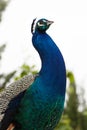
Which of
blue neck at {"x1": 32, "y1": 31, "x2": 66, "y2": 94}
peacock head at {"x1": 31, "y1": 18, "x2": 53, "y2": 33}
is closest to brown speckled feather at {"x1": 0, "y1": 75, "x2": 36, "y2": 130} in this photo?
blue neck at {"x1": 32, "y1": 31, "x2": 66, "y2": 94}

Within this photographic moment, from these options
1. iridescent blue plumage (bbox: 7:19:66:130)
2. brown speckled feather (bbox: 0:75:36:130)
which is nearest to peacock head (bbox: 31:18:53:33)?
iridescent blue plumage (bbox: 7:19:66:130)

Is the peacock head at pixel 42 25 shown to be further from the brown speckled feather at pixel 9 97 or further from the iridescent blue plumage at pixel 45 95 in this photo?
the brown speckled feather at pixel 9 97

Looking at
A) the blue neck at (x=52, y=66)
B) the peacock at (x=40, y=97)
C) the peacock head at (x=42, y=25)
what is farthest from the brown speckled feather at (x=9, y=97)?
the peacock head at (x=42, y=25)

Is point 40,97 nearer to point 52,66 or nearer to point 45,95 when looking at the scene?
point 45,95

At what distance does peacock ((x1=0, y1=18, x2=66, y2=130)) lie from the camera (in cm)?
399

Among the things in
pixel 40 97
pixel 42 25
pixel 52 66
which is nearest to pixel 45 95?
pixel 40 97

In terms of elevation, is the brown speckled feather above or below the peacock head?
below

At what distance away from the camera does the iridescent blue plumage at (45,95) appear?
157 inches

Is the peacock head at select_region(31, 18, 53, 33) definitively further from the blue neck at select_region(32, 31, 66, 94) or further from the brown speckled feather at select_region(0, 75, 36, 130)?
the brown speckled feather at select_region(0, 75, 36, 130)

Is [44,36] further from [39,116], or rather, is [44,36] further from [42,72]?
[39,116]

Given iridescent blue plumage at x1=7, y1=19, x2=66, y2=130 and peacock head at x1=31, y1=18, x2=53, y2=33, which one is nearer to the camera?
iridescent blue plumage at x1=7, y1=19, x2=66, y2=130

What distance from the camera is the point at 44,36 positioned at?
13.9ft

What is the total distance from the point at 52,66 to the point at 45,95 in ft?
0.78

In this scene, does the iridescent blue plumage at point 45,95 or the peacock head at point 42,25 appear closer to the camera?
the iridescent blue plumage at point 45,95
